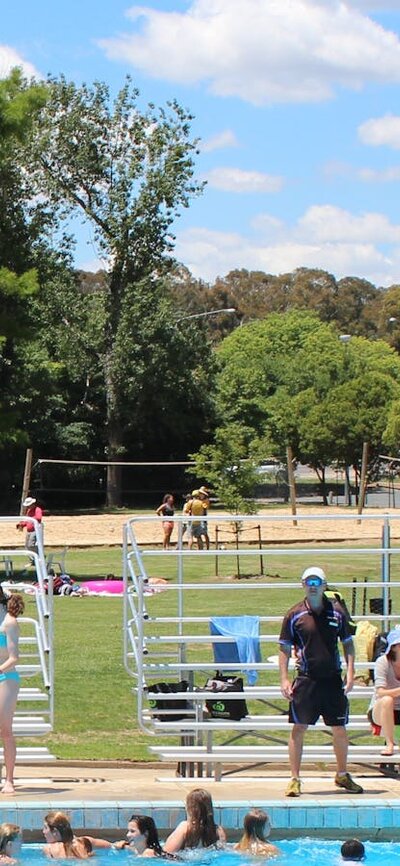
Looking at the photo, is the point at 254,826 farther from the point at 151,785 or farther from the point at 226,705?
the point at 226,705

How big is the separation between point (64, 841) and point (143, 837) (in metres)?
0.50

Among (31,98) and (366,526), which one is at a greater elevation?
(31,98)

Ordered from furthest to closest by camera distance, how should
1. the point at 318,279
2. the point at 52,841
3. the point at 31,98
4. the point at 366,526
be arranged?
the point at 318,279 → the point at 366,526 → the point at 31,98 → the point at 52,841

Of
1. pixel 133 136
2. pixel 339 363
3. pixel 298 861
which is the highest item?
pixel 133 136

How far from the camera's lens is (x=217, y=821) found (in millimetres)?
9070

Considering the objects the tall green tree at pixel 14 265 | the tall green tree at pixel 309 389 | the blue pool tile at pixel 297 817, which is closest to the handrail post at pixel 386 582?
the blue pool tile at pixel 297 817

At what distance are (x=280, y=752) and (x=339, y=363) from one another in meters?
63.1

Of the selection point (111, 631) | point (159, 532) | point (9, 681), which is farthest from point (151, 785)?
point (159, 532)

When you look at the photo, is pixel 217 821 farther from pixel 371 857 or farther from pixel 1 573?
pixel 1 573

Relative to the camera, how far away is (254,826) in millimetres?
8453

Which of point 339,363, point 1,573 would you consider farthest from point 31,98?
point 339,363

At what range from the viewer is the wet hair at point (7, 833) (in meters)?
8.03

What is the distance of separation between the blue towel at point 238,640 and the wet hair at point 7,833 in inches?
115

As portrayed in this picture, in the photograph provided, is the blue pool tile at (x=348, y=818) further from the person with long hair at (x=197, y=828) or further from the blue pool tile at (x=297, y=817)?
the person with long hair at (x=197, y=828)
